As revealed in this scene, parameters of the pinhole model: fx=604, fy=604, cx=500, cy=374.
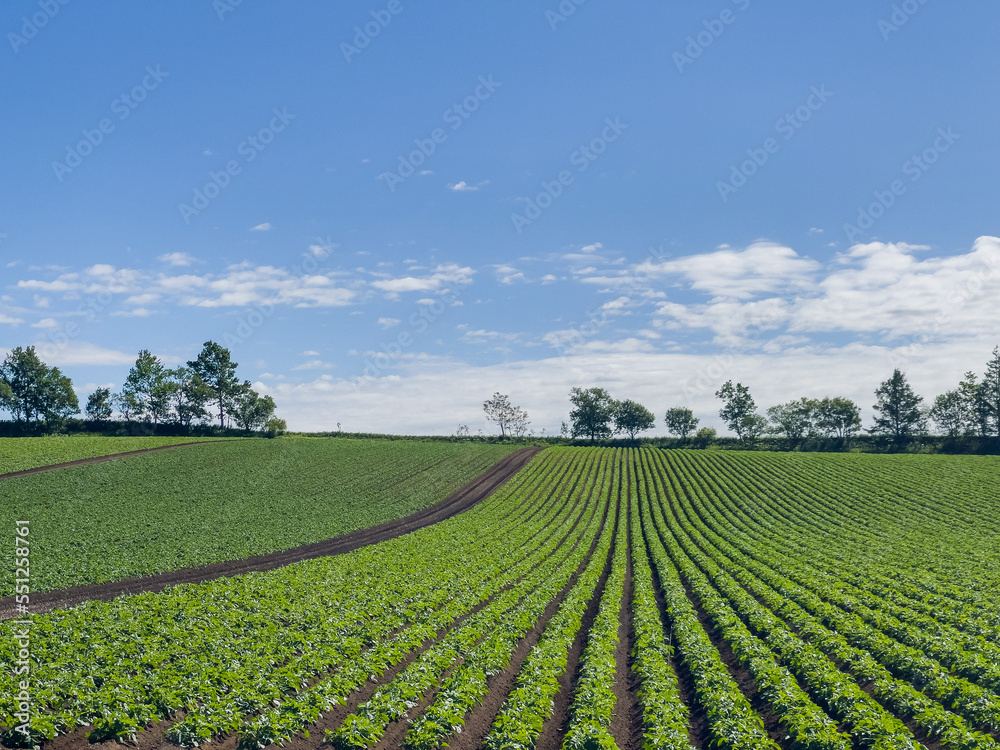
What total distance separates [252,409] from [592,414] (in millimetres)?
80990

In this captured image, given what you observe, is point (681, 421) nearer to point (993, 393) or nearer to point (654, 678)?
point (993, 393)

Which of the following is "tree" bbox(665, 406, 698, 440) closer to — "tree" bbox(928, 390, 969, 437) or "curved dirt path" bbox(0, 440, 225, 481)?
"tree" bbox(928, 390, 969, 437)

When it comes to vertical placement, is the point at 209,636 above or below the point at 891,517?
above

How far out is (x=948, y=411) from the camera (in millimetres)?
145500

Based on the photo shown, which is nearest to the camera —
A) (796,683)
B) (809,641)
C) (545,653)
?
(796,683)

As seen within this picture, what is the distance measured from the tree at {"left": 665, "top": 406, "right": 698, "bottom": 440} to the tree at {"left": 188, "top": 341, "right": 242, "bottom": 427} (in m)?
113

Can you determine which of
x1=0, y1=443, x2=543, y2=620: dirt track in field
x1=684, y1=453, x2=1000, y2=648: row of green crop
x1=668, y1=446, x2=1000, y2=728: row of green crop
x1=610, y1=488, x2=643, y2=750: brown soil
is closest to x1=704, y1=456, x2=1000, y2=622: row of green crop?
x1=684, y1=453, x2=1000, y2=648: row of green crop

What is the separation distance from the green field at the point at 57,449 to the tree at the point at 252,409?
3514cm

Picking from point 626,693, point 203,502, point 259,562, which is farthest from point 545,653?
point 203,502

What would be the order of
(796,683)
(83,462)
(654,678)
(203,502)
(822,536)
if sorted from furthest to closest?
(83,462) < (203,502) < (822,536) < (654,678) < (796,683)

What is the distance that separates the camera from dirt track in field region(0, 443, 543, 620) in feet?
84.6

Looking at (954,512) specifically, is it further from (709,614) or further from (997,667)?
(997,667)

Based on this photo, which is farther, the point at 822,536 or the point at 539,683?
the point at 822,536

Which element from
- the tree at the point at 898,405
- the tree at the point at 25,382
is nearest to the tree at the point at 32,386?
the tree at the point at 25,382
